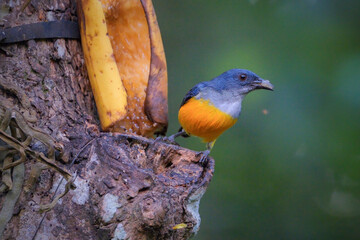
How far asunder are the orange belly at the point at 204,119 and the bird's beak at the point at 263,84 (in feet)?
0.89

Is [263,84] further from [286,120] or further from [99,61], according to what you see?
[99,61]

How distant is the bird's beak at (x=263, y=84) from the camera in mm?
2371

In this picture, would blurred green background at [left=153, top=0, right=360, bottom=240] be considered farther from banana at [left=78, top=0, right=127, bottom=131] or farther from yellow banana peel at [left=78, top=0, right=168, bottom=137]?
banana at [left=78, top=0, right=127, bottom=131]

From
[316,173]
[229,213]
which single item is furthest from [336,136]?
[229,213]

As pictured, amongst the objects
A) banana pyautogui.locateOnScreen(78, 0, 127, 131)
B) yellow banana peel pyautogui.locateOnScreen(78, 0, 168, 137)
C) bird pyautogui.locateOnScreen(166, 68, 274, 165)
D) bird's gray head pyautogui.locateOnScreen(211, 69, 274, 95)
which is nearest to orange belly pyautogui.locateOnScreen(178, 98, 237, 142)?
bird pyautogui.locateOnScreen(166, 68, 274, 165)

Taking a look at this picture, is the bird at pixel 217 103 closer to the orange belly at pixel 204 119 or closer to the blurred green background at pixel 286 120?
the orange belly at pixel 204 119

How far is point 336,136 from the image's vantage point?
109 inches

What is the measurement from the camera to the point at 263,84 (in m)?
2.38

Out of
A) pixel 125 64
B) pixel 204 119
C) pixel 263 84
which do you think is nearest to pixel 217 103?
pixel 204 119

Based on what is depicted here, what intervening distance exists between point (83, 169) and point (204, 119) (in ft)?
3.62

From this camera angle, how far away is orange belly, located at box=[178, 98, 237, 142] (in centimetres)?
236

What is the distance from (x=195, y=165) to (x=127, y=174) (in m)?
0.34

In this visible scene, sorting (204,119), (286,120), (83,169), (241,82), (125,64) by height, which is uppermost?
(125,64)

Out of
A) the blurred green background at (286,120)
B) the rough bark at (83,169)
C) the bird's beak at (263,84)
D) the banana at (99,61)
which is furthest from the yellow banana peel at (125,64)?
the blurred green background at (286,120)
